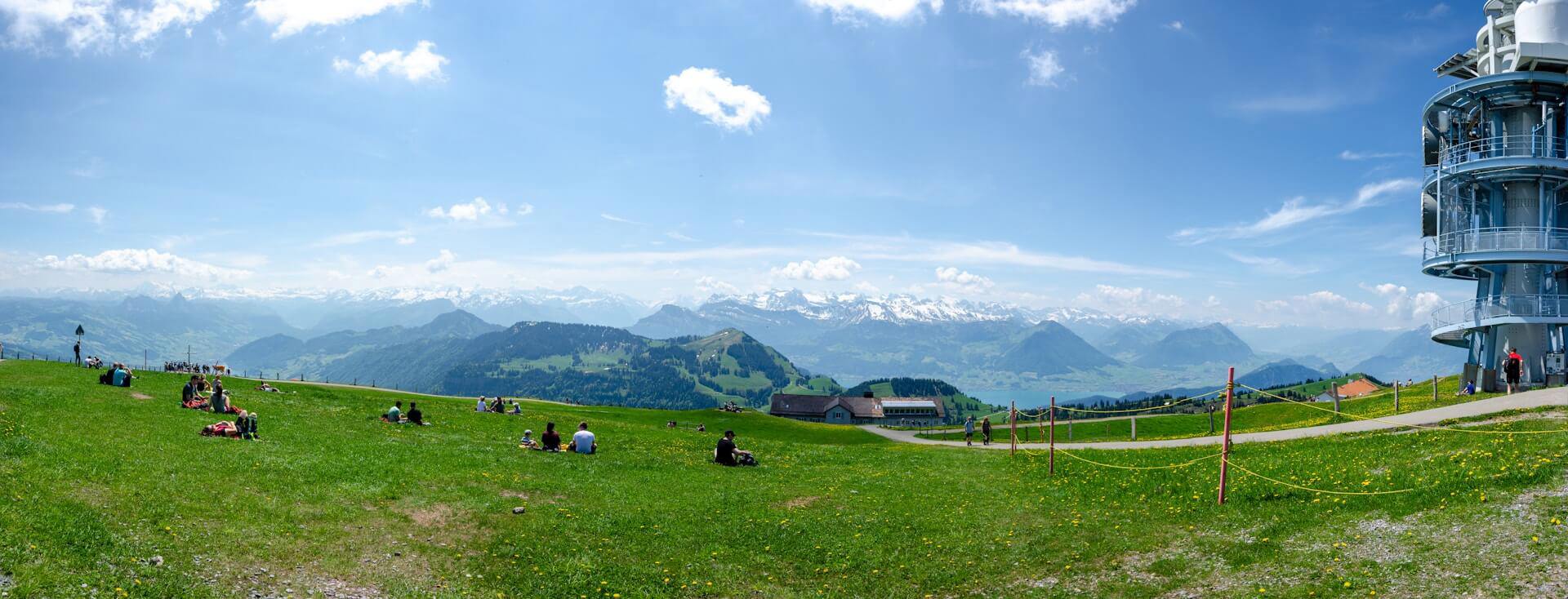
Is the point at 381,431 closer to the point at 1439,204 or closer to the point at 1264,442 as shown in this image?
the point at 1264,442

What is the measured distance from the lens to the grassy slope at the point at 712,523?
17.7 m

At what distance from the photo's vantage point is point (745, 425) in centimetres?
10506

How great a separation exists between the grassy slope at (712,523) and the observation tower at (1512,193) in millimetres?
39697

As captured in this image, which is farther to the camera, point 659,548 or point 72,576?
point 659,548

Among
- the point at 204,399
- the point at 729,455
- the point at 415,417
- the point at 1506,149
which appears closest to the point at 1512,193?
the point at 1506,149

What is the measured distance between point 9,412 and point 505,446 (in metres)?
19.6

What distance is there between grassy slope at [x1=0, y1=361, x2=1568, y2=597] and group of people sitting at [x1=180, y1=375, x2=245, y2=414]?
4.86m

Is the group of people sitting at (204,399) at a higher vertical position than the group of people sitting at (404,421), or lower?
higher

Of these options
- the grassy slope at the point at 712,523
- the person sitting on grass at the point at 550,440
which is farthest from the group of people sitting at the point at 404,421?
the person sitting on grass at the point at 550,440

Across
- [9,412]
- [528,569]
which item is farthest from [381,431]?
[528,569]

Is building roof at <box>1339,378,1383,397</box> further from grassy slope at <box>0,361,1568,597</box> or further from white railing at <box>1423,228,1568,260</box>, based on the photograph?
grassy slope at <box>0,361,1568,597</box>

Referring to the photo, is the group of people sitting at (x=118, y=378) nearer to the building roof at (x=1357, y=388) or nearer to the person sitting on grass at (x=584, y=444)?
the person sitting on grass at (x=584, y=444)

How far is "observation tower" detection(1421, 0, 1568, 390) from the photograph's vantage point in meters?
58.7

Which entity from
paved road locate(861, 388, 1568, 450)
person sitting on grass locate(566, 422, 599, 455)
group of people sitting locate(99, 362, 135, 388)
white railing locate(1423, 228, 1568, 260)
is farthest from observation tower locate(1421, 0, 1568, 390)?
group of people sitting locate(99, 362, 135, 388)
